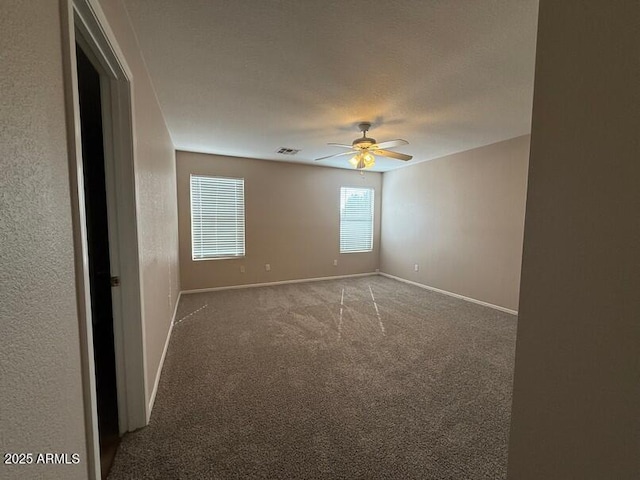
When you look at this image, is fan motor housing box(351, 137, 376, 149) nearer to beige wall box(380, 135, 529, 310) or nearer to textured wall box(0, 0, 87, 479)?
beige wall box(380, 135, 529, 310)

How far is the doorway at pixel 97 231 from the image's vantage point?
1999mm

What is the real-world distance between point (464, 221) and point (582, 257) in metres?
4.30

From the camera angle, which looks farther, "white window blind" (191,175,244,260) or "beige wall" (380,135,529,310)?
"white window blind" (191,175,244,260)

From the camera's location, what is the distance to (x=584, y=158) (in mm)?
683

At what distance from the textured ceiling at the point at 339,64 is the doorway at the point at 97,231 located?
56 centimetres

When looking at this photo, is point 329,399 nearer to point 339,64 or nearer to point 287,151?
point 339,64

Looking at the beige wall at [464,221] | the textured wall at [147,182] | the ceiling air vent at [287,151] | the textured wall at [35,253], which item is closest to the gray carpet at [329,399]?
the textured wall at [147,182]

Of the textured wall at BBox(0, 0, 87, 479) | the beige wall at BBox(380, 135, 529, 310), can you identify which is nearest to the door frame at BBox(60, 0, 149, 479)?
the textured wall at BBox(0, 0, 87, 479)

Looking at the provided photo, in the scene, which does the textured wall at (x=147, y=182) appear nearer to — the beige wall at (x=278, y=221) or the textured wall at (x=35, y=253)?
the textured wall at (x=35, y=253)

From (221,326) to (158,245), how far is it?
1.39m

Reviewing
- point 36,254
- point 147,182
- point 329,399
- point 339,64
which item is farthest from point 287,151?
point 36,254

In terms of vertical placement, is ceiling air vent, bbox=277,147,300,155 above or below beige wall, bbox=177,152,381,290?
above

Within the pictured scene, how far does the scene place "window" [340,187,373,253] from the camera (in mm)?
6098

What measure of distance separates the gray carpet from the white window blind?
1602mm
